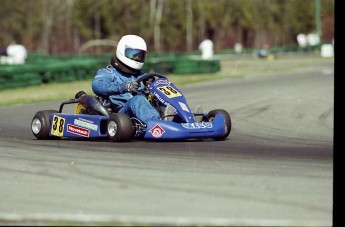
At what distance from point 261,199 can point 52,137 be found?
5471mm

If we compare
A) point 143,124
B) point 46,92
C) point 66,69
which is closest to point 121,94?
point 143,124

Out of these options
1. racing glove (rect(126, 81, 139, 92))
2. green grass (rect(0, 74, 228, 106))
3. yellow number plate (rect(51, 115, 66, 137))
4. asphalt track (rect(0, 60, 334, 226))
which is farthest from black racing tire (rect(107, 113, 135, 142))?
green grass (rect(0, 74, 228, 106))

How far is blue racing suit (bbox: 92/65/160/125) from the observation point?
10.9m

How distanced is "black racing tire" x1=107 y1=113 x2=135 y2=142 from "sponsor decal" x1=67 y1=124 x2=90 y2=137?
43 centimetres

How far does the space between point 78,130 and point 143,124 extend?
0.88 m

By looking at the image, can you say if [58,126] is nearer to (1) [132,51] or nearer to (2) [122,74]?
(2) [122,74]

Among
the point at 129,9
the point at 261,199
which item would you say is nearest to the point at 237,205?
the point at 261,199

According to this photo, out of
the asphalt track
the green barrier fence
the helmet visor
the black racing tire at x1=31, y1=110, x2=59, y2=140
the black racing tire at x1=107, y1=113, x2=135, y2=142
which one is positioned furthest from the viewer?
the green barrier fence

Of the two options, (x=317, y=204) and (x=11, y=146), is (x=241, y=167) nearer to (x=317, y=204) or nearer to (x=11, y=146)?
(x=317, y=204)

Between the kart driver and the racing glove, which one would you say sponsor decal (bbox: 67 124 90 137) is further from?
the racing glove

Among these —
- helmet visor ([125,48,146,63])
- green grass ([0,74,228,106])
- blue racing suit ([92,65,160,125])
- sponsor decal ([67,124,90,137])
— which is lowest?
green grass ([0,74,228,106])

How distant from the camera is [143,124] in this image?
35.6 feet

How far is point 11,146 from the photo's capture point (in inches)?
418

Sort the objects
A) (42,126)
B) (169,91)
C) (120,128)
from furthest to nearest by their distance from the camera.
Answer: (42,126), (169,91), (120,128)
